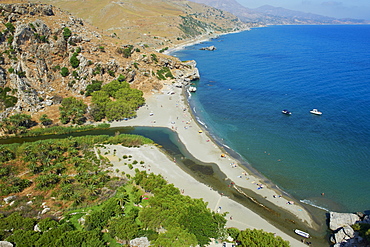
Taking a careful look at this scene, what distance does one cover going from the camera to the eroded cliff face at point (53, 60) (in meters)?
82.3

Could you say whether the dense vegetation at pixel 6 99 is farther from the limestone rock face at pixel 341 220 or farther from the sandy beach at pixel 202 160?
the limestone rock face at pixel 341 220

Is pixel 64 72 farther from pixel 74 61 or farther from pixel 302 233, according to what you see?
pixel 302 233

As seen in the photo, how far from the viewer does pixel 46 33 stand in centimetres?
9688

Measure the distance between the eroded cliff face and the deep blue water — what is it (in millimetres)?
31516

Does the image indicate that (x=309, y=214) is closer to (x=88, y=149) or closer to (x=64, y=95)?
(x=88, y=149)

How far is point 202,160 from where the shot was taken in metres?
58.7

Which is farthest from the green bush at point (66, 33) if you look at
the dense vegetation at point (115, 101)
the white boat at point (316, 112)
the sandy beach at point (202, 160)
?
the white boat at point (316, 112)

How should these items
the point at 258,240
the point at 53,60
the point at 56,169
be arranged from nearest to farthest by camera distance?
1. the point at 258,240
2. the point at 56,169
3. the point at 53,60

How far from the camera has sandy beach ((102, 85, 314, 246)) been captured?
4188 centimetres

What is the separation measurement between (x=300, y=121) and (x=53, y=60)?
97266mm

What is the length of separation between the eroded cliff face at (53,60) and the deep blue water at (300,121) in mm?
31516

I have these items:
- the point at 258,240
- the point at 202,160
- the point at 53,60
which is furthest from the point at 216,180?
the point at 53,60

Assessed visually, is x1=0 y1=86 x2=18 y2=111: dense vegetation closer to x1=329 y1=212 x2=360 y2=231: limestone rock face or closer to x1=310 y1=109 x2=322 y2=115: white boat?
x1=329 y1=212 x2=360 y2=231: limestone rock face

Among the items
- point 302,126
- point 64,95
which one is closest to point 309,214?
point 302,126
